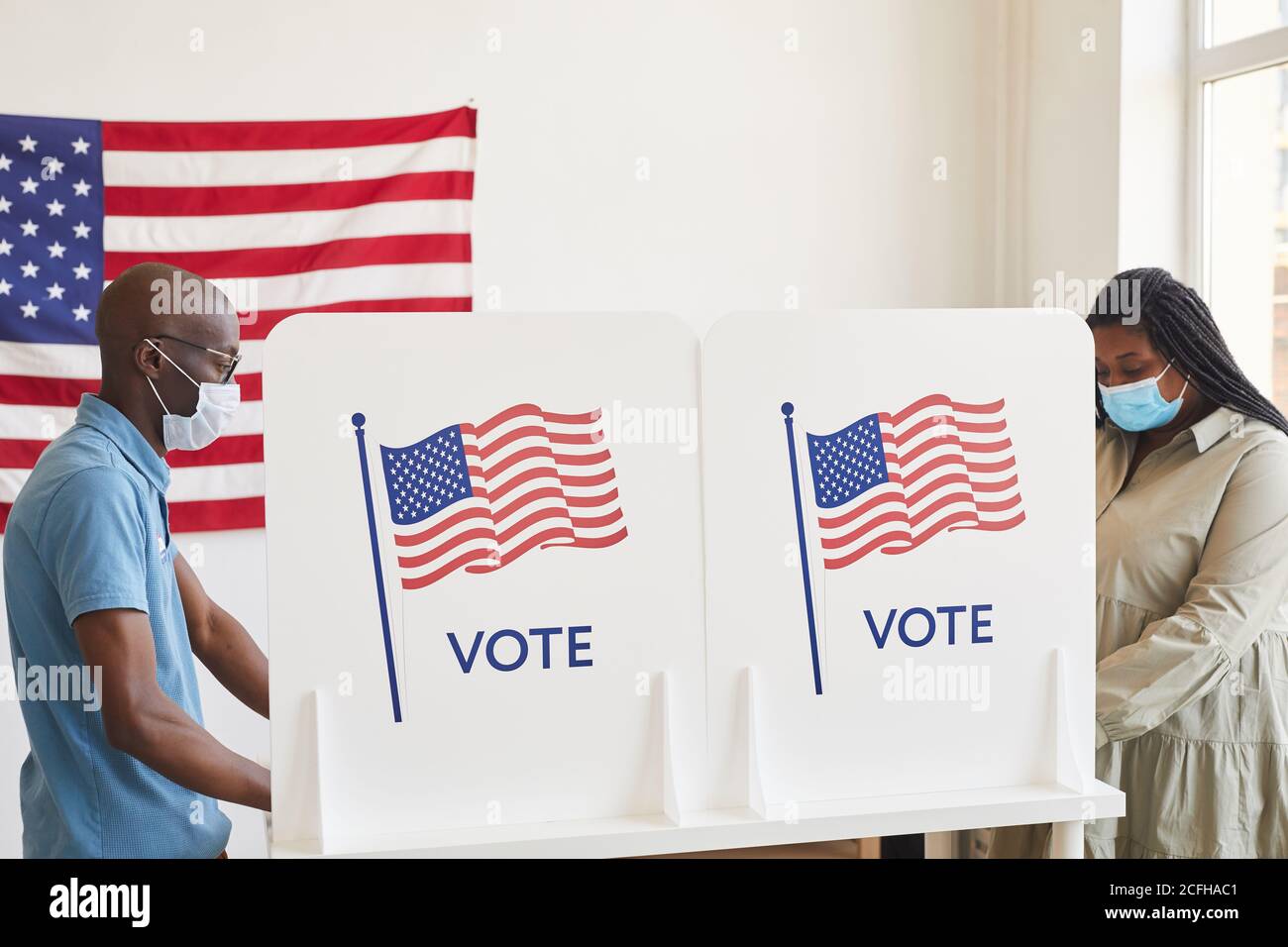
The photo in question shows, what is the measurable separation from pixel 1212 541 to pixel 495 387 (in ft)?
4.16

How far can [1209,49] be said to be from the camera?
9.19 feet

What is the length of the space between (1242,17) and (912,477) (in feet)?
7.18

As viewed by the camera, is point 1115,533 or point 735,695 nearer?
→ point 735,695

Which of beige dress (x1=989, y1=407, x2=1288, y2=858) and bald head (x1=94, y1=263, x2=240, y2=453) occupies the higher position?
bald head (x1=94, y1=263, x2=240, y2=453)

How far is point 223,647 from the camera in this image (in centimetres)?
171

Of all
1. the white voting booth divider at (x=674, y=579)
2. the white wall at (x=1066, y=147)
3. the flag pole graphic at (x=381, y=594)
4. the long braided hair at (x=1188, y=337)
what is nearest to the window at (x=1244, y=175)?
the white wall at (x=1066, y=147)

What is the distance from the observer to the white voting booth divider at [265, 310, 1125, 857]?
1.22 m

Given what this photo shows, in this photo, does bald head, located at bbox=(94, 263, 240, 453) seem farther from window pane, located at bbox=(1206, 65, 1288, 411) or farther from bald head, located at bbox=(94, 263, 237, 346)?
window pane, located at bbox=(1206, 65, 1288, 411)

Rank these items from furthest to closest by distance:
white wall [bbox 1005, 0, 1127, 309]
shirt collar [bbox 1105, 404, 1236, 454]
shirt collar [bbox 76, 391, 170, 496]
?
white wall [bbox 1005, 0, 1127, 309]
shirt collar [bbox 1105, 404, 1236, 454]
shirt collar [bbox 76, 391, 170, 496]

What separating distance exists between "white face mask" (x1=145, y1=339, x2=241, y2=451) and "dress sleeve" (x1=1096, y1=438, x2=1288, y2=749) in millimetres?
1413

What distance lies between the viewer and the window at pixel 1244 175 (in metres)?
2.68

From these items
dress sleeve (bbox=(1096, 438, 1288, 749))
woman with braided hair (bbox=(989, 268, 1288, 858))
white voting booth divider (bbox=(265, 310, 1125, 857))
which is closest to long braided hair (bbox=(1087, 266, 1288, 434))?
woman with braided hair (bbox=(989, 268, 1288, 858))

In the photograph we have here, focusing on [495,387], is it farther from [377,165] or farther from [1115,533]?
[377,165]

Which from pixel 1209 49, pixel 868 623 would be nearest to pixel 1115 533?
pixel 868 623
